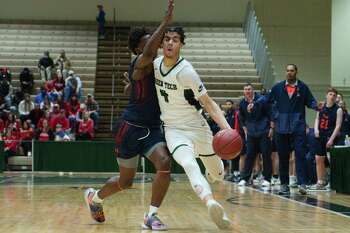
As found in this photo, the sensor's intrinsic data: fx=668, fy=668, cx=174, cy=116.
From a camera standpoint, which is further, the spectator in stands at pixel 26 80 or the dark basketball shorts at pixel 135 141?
the spectator in stands at pixel 26 80

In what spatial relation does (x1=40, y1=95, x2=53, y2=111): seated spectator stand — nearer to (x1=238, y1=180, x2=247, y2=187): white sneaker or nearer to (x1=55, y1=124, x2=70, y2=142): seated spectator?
(x1=55, y1=124, x2=70, y2=142): seated spectator

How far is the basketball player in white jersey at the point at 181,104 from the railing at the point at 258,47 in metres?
19.0

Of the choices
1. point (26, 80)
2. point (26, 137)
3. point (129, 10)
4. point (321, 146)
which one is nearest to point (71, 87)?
point (26, 80)

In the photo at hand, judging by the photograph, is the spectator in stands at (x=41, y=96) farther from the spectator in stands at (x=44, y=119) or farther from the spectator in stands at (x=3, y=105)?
the spectator in stands at (x=44, y=119)


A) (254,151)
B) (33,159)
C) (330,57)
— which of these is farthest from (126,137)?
(330,57)

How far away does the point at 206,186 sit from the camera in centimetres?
570

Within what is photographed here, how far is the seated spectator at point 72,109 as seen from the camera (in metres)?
21.7

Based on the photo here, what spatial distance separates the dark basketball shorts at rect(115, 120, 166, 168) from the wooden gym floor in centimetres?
67

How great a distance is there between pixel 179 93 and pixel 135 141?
610 millimetres

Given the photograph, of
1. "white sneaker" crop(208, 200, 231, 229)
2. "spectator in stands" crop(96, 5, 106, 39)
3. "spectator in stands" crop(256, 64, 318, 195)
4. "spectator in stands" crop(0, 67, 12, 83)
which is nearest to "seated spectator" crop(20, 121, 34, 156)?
"spectator in stands" crop(0, 67, 12, 83)

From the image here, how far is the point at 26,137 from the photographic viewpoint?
20.8 m

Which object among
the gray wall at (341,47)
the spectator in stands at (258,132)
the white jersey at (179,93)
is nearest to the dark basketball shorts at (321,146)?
the spectator in stands at (258,132)

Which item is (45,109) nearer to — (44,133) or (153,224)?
(44,133)

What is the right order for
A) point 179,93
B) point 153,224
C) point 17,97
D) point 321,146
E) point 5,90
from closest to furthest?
point 153,224 < point 179,93 < point 321,146 < point 5,90 < point 17,97
